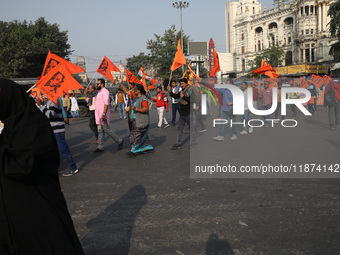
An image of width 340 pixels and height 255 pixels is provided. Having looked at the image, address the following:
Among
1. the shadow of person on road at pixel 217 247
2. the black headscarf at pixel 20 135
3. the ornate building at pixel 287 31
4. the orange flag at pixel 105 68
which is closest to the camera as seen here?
the black headscarf at pixel 20 135

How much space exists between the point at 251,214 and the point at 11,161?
3.04 meters

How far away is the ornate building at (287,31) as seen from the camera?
55.2 m

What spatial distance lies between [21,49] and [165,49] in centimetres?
1728

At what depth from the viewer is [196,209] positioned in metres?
4.36

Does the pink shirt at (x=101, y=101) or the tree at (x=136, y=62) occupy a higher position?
the tree at (x=136, y=62)

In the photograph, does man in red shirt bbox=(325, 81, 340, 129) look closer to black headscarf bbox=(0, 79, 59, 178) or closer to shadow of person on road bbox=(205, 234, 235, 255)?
shadow of person on road bbox=(205, 234, 235, 255)

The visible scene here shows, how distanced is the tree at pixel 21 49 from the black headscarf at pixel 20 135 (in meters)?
37.6

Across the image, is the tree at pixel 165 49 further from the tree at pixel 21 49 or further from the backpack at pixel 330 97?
the backpack at pixel 330 97

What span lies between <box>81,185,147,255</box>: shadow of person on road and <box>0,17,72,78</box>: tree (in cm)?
3570

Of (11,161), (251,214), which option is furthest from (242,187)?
(11,161)

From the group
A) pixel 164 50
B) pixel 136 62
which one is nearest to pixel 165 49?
pixel 164 50

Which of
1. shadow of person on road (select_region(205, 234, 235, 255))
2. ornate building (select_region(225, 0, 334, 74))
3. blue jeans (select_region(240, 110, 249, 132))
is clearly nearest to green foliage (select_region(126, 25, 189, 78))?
ornate building (select_region(225, 0, 334, 74))

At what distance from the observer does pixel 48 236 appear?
2092mm

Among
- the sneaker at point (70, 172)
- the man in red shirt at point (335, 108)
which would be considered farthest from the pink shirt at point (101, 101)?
the man in red shirt at point (335, 108)
